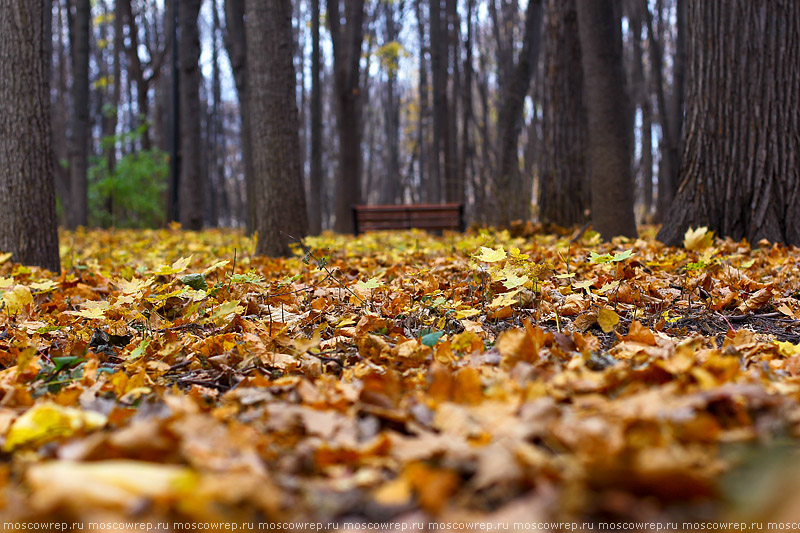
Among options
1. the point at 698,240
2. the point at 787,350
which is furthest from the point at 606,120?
the point at 787,350

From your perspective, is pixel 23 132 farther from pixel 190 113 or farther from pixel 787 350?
pixel 190 113

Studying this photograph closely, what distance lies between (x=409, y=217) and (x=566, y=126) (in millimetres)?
3225

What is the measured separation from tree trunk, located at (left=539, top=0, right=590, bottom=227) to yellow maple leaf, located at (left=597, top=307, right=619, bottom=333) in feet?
17.5

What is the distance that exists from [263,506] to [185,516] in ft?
0.40

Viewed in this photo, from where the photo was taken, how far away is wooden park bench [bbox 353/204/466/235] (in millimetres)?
9984

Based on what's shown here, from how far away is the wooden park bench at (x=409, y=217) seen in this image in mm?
9984

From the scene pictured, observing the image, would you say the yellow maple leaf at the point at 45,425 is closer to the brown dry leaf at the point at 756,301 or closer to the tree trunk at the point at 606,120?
the brown dry leaf at the point at 756,301

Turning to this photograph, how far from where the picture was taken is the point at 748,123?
4.66 meters

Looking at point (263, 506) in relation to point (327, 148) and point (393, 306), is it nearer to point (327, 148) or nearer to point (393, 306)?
point (393, 306)

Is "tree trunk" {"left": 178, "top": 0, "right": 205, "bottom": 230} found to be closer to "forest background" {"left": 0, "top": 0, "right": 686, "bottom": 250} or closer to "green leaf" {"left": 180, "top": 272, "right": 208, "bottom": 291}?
"forest background" {"left": 0, "top": 0, "right": 686, "bottom": 250}

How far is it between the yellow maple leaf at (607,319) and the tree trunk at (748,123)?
2742 mm

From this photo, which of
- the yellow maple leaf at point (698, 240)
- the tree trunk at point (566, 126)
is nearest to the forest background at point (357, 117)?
the tree trunk at point (566, 126)

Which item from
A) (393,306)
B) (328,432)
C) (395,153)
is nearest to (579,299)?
(393,306)

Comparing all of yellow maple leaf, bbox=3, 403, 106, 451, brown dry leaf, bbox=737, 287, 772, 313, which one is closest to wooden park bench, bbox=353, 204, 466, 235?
brown dry leaf, bbox=737, 287, 772, 313
